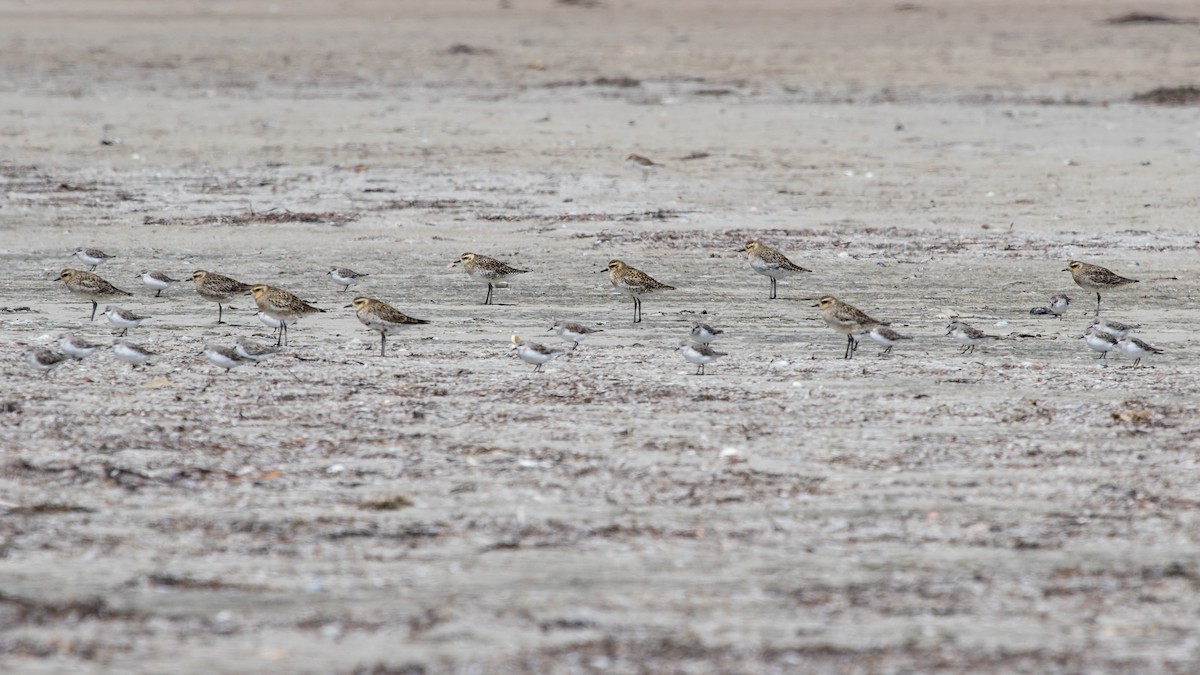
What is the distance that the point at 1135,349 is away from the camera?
11391 millimetres

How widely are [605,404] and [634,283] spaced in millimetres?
3805

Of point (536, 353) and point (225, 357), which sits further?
point (536, 353)

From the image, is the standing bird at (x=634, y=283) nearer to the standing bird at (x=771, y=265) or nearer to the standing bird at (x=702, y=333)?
the standing bird at (x=771, y=265)

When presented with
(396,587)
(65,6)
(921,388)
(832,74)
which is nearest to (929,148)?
(832,74)

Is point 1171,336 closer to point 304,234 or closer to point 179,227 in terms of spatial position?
point 304,234

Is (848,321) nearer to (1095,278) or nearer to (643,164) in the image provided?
(1095,278)

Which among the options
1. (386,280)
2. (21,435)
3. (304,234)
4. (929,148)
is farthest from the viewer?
(929,148)

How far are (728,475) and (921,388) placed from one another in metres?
2.71

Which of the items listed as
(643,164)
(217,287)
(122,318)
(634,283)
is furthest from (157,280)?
(643,164)

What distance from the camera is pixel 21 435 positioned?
9.02 metres

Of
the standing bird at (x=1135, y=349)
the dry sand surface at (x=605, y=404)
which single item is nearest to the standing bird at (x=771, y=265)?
the dry sand surface at (x=605, y=404)

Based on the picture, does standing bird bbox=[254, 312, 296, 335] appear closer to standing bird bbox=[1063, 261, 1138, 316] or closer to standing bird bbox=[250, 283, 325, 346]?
standing bird bbox=[250, 283, 325, 346]

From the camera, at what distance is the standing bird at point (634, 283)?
1380cm

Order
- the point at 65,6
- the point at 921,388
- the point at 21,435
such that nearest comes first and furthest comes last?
the point at 21,435 → the point at 921,388 → the point at 65,6
